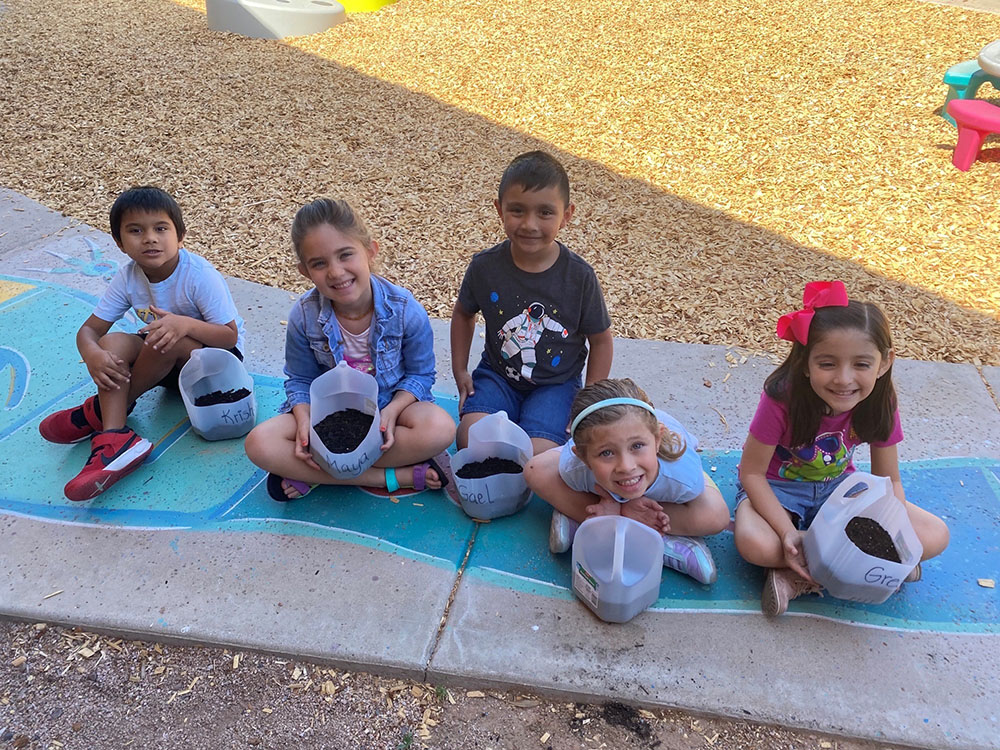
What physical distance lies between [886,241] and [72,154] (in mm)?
6161

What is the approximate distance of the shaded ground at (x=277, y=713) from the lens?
2.18 m

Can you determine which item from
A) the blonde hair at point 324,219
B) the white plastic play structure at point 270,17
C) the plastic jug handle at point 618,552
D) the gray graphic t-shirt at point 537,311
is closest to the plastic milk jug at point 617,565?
the plastic jug handle at point 618,552

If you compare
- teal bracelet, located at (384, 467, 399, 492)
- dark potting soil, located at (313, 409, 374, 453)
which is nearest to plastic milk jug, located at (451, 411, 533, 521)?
teal bracelet, located at (384, 467, 399, 492)

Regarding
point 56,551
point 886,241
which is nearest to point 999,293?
point 886,241

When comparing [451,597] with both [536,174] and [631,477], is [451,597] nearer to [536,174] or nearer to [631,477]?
[631,477]

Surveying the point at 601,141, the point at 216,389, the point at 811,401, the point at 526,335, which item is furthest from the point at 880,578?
the point at 601,141

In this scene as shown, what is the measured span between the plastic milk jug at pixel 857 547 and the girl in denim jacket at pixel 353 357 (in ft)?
4.53

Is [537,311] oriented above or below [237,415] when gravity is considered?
above

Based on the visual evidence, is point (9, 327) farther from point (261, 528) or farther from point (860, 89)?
point (860, 89)

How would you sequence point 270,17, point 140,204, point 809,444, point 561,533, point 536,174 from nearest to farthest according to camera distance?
point 809,444 → point 561,533 → point 536,174 → point 140,204 → point 270,17

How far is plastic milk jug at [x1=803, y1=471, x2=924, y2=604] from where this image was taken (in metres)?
2.30

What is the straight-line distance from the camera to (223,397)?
10.8ft

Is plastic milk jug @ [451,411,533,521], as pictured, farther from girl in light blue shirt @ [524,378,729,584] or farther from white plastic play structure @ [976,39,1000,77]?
white plastic play structure @ [976,39,1000,77]

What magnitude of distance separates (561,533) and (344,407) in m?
1.06
